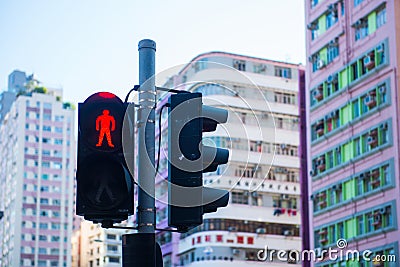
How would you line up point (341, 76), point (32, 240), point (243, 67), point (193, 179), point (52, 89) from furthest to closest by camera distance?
point (52, 89), point (32, 240), point (243, 67), point (341, 76), point (193, 179)

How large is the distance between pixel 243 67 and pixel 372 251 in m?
25.4

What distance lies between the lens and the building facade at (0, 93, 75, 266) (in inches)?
4621

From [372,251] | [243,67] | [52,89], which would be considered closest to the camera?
[372,251]

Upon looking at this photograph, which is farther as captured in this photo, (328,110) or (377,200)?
(328,110)

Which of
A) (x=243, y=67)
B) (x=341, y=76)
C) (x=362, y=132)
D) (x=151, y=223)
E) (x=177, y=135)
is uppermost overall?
(x=243, y=67)

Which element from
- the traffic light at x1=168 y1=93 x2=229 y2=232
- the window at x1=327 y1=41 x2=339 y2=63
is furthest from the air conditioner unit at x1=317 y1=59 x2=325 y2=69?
the traffic light at x1=168 y1=93 x2=229 y2=232

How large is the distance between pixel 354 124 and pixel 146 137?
42.1m

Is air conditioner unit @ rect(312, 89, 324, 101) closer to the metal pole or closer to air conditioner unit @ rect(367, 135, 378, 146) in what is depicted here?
air conditioner unit @ rect(367, 135, 378, 146)

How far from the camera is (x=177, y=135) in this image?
685cm

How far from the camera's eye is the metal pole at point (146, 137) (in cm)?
700

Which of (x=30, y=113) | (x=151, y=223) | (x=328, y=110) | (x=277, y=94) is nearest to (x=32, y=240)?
(x=30, y=113)

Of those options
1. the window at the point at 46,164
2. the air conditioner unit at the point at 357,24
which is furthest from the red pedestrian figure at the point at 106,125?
the window at the point at 46,164

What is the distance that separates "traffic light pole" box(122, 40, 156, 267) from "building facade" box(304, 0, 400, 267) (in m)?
37.8

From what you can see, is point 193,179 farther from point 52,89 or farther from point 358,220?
point 52,89
